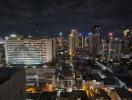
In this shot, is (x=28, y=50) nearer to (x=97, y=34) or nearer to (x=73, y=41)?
(x=73, y=41)

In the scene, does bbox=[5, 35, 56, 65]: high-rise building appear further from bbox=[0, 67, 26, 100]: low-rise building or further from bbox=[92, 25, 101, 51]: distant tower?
bbox=[0, 67, 26, 100]: low-rise building

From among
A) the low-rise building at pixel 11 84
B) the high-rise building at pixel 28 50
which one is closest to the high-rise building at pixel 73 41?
the high-rise building at pixel 28 50

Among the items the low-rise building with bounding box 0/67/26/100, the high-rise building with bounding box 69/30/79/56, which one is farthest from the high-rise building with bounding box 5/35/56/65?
the low-rise building with bounding box 0/67/26/100

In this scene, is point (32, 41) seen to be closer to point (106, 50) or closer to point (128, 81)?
point (128, 81)

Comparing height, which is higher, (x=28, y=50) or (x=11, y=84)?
(x=28, y=50)

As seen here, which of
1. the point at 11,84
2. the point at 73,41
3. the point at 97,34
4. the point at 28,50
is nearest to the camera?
the point at 11,84

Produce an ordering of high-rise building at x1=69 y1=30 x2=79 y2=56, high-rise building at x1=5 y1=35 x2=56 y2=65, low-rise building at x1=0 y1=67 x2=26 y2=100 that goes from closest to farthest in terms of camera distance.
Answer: low-rise building at x1=0 y1=67 x2=26 y2=100
high-rise building at x1=5 y1=35 x2=56 y2=65
high-rise building at x1=69 y1=30 x2=79 y2=56

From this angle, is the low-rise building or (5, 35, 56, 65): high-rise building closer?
the low-rise building

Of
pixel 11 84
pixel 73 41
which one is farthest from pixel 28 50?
pixel 11 84

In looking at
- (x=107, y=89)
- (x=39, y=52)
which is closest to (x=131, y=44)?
(x=39, y=52)
